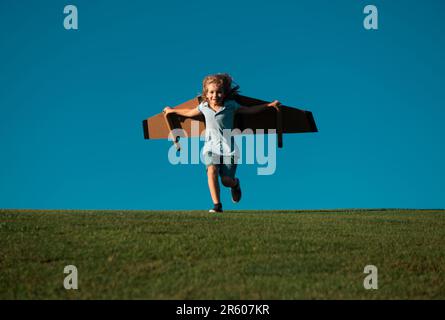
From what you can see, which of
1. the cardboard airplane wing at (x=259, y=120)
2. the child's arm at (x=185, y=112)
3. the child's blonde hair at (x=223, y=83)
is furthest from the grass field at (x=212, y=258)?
the cardboard airplane wing at (x=259, y=120)

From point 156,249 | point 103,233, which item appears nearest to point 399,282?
point 156,249

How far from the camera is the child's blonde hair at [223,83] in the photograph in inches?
343

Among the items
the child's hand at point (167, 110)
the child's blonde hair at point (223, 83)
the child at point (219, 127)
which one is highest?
the child's blonde hair at point (223, 83)

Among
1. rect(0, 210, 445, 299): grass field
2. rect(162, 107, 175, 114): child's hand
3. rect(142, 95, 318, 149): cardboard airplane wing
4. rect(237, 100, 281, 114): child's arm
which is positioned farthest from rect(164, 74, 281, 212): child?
rect(0, 210, 445, 299): grass field

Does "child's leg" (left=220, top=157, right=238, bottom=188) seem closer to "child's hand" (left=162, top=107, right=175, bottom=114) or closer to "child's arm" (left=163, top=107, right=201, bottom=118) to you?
"child's arm" (left=163, top=107, right=201, bottom=118)

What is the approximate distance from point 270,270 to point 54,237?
270 cm

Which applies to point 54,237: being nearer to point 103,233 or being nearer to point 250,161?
point 103,233

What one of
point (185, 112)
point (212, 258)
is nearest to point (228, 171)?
point (185, 112)

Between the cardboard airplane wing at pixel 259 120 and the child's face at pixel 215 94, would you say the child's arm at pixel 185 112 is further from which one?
the child's face at pixel 215 94

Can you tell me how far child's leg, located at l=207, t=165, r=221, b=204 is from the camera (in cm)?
837

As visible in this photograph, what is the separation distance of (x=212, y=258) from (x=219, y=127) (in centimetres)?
440

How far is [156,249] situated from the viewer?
190 inches

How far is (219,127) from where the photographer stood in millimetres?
8625

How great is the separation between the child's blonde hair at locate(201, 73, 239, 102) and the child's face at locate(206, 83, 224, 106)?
0.07 meters
